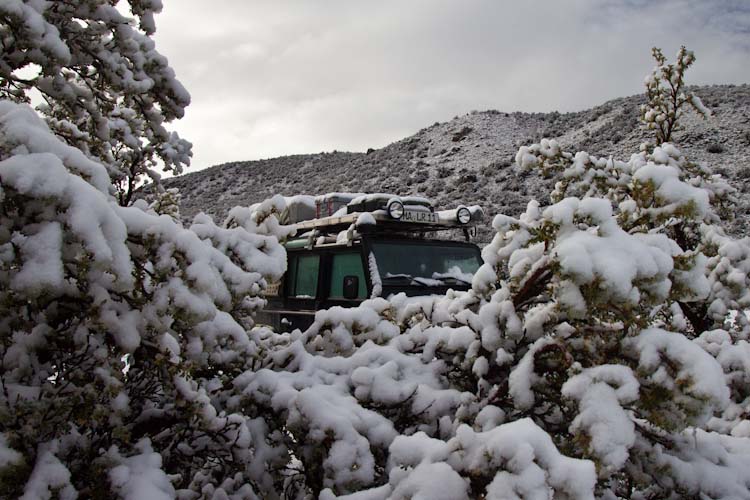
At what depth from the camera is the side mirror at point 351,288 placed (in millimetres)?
5906

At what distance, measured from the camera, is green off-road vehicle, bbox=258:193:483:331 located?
617 cm

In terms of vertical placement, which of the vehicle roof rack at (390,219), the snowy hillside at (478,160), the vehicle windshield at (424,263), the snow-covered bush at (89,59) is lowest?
the vehicle windshield at (424,263)

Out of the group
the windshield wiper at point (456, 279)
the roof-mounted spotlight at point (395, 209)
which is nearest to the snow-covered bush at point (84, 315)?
the roof-mounted spotlight at point (395, 209)

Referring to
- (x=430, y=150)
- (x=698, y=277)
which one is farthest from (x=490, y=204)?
(x=698, y=277)

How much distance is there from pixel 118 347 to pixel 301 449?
0.88 m

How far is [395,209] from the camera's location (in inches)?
250

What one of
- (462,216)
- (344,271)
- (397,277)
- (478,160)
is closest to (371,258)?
(397,277)

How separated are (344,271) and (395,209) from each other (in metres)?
0.96

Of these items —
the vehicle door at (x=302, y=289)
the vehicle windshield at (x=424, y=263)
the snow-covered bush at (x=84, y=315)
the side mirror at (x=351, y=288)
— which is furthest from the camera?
the vehicle door at (x=302, y=289)

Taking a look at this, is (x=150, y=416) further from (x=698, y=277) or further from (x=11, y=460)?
(x=698, y=277)

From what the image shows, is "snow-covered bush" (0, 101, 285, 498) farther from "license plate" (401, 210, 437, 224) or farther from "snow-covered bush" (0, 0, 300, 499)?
"license plate" (401, 210, 437, 224)

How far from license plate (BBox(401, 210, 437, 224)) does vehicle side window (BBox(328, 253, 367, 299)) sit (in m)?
0.78

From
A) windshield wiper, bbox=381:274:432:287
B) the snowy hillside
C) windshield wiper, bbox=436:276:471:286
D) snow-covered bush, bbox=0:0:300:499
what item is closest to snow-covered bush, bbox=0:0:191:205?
snow-covered bush, bbox=0:0:300:499

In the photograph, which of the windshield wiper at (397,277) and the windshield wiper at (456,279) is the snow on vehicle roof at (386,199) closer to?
the windshield wiper at (397,277)
